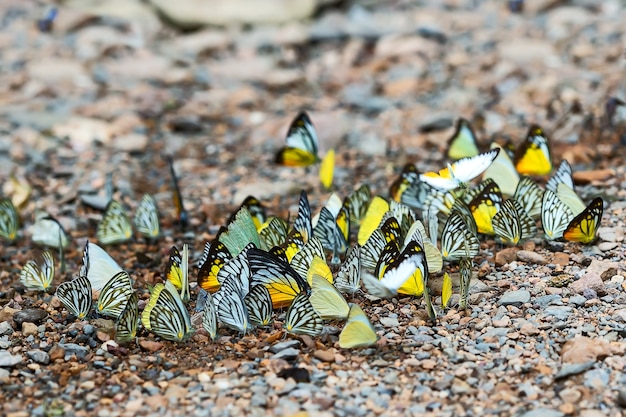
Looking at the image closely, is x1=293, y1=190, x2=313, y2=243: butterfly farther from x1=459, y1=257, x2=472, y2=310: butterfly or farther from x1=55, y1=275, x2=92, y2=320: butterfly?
x1=55, y1=275, x2=92, y2=320: butterfly

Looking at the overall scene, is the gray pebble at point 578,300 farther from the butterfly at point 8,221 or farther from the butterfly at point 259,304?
the butterfly at point 8,221

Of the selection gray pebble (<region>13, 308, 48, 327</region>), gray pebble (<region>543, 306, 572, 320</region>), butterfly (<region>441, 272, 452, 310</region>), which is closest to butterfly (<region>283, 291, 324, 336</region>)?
butterfly (<region>441, 272, 452, 310</region>)

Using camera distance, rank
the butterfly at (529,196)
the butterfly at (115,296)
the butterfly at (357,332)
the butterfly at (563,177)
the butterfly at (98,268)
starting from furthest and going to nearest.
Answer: the butterfly at (563,177) → the butterfly at (529,196) → the butterfly at (98,268) → the butterfly at (115,296) → the butterfly at (357,332)

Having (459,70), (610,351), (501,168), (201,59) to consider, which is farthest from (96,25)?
(610,351)

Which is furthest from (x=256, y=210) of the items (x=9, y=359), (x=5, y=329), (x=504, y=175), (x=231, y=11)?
(x=231, y=11)

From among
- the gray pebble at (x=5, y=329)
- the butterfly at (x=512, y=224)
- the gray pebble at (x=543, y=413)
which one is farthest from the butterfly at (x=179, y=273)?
the gray pebble at (x=543, y=413)

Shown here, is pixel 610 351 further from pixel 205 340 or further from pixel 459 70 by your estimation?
pixel 459 70
